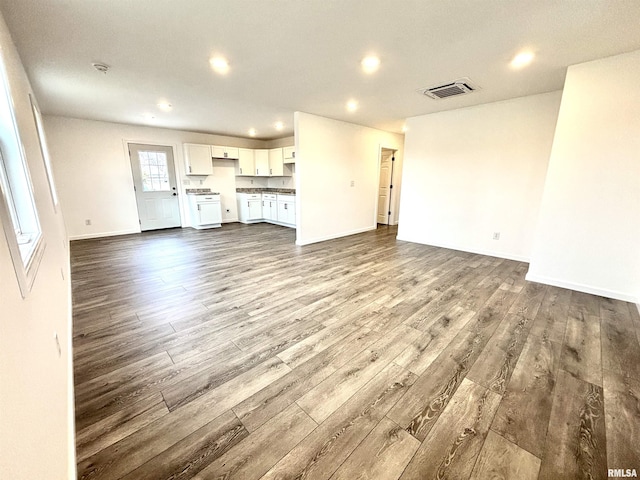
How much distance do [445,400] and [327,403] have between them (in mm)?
705

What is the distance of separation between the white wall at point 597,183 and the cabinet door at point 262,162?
6.41 m

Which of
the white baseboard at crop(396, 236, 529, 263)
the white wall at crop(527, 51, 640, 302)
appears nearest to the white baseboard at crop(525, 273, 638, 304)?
the white wall at crop(527, 51, 640, 302)

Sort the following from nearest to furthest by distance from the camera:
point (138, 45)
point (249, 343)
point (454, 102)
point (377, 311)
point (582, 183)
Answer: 1. point (249, 343)
2. point (138, 45)
3. point (377, 311)
4. point (582, 183)
5. point (454, 102)

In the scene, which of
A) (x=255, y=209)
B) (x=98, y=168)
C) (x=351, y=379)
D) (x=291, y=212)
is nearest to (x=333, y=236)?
(x=291, y=212)

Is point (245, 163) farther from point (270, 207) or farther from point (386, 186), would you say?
point (386, 186)

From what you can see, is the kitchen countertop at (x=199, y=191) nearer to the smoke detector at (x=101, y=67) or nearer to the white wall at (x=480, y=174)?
→ the smoke detector at (x=101, y=67)

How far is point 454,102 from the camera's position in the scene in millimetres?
4082

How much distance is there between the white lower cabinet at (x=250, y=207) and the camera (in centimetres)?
752

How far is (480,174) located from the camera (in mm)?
4383

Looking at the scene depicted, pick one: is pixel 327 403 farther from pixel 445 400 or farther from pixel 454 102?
pixel 454 102

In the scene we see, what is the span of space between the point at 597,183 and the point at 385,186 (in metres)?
4.63

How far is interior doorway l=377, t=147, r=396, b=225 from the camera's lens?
277 inches

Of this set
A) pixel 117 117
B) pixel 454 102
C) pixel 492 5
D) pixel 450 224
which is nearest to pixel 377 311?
pixel 492 5

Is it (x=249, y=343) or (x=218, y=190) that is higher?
(x=218, y=190)
